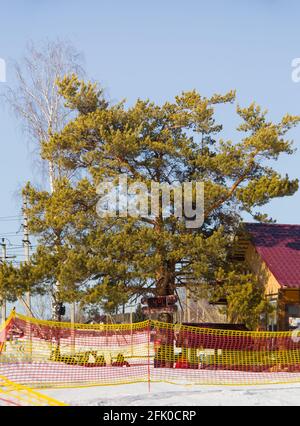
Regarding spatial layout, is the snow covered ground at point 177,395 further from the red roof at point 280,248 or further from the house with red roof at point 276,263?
the red roof at point 280,248

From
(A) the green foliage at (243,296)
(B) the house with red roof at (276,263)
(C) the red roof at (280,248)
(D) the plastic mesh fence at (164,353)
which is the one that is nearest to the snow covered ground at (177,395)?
(D) the plastic mesh fence at (164,353)

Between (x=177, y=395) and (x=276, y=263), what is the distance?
1332 cm

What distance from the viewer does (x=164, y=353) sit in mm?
29484

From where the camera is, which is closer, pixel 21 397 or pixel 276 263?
pixel 21 397

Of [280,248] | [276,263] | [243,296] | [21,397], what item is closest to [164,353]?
[243,296]

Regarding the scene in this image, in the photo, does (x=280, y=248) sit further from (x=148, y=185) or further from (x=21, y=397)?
(x=21, y=397)

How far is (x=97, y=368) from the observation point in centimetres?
2686

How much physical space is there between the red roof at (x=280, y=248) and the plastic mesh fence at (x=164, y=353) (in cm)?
238

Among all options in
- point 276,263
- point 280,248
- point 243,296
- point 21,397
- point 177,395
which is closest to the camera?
point 21,397

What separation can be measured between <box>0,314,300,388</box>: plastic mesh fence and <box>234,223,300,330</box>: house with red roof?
136cm

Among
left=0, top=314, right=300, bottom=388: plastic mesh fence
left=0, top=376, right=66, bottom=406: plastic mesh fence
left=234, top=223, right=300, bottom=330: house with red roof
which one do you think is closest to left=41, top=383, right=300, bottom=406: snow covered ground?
left=0, top=376, right=66, bottom=406: plastic mesh fence

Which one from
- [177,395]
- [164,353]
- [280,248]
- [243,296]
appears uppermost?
[280,248]

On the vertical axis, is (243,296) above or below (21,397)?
above

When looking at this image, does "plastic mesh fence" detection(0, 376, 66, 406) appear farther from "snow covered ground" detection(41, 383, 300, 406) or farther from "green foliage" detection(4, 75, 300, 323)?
"green foliage" detection(4, 75, 300, 323)
